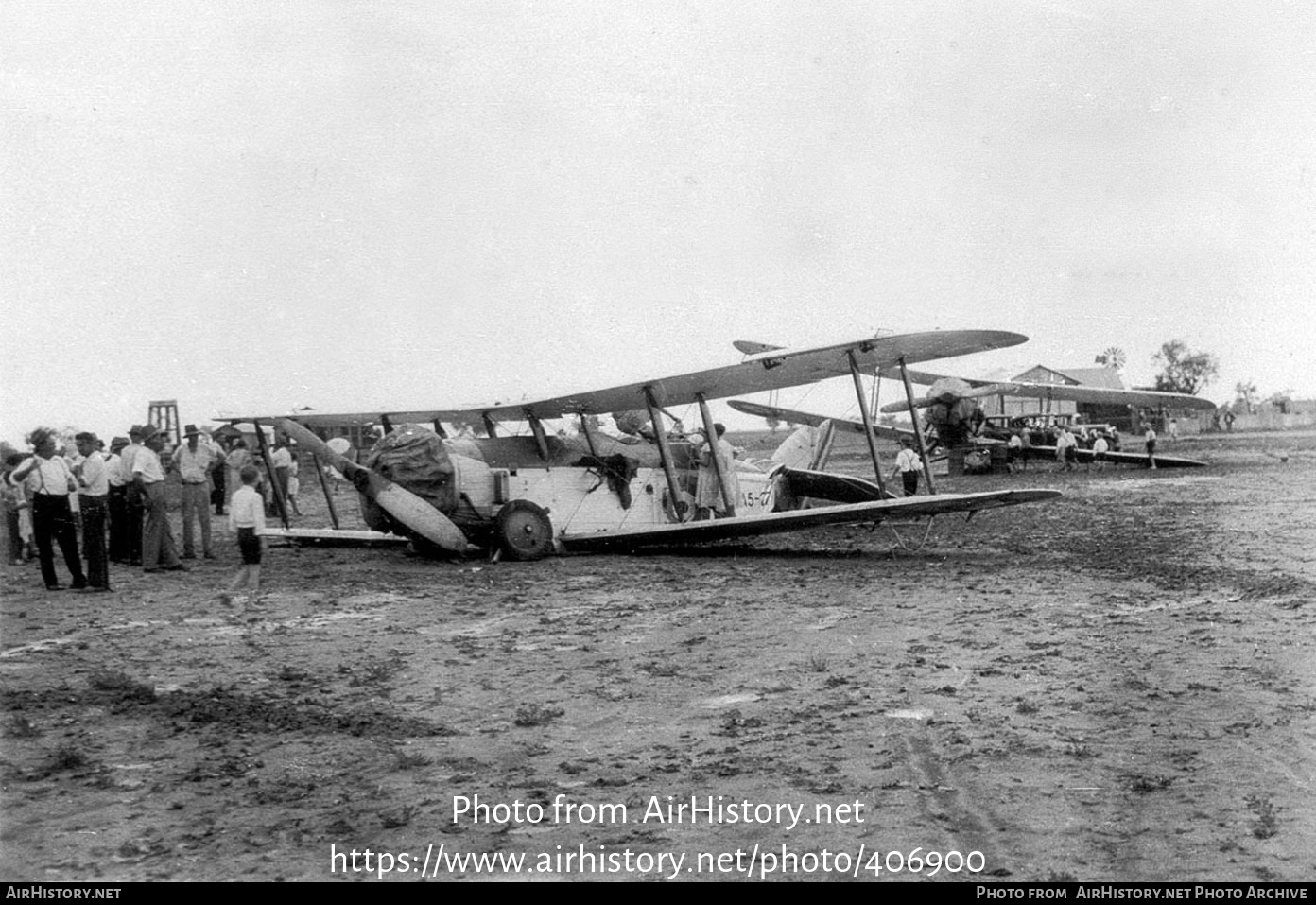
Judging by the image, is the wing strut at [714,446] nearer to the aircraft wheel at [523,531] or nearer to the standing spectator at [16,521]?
the aircraft wheel at [523,531]

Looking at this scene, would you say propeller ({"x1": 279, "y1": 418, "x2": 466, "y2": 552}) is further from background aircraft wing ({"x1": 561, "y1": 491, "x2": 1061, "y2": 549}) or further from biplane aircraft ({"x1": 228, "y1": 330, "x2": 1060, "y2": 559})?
background aircraft wing ({"x1": 561, "y1": 491, "x2": 1061, "y2": 549})

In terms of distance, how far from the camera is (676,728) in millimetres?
5664

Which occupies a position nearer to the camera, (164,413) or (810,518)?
(810,518)

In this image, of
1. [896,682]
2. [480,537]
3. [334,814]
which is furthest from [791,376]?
[334,814]

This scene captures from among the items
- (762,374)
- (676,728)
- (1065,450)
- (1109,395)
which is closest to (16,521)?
(762,374)

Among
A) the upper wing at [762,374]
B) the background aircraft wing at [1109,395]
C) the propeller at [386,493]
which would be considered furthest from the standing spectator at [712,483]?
the background aircraft wing at [1109,395]

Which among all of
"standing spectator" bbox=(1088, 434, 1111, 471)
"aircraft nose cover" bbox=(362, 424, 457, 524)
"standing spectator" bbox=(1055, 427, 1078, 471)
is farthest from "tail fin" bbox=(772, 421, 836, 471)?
"standing spectator" bbox=(1088, 434, 1111, 471)

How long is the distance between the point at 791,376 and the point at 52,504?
339 inches

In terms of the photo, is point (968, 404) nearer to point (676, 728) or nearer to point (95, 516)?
point (95, 516)

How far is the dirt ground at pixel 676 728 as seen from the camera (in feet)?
13.1

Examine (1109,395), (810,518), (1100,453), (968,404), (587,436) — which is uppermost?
(968,404)

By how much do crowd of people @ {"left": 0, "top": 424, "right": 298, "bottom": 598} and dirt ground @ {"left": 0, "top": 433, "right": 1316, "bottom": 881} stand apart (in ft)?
1.97

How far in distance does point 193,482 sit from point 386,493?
327 cm
